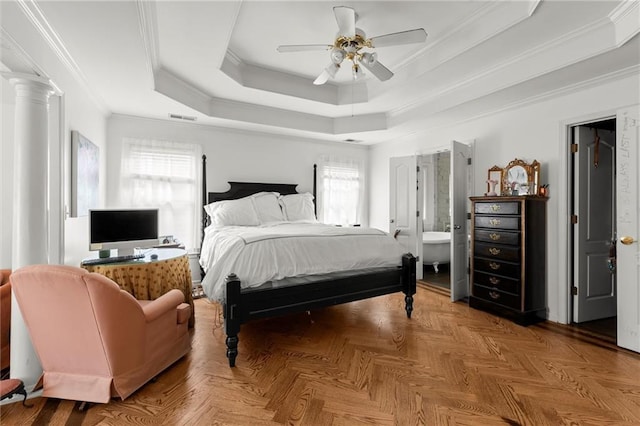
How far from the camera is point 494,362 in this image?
8.25 feet

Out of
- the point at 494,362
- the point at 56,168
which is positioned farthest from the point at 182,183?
the point at 494,362

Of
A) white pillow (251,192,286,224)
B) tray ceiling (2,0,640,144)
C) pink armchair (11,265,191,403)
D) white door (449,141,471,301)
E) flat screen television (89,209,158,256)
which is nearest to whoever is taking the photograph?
pink armchair (11,265,191,403)

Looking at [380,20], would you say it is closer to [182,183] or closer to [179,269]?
A: [179,269]

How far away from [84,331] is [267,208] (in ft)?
9.94

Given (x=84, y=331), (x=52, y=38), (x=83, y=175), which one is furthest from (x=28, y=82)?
Answer: (x=84, y=331)

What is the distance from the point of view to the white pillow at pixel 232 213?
434 centimetres

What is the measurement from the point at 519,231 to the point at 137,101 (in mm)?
4541

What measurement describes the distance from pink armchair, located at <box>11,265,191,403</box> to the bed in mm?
609

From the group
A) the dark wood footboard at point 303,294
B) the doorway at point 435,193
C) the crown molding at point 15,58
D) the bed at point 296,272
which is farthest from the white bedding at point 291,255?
the doorway at point 435,193

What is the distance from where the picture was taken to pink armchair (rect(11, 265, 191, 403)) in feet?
5.82

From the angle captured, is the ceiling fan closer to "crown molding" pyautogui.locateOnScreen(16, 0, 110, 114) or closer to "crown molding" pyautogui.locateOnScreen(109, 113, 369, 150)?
"crown molding" pyautogui.locateOnScreen(16, 0, 110, 114)

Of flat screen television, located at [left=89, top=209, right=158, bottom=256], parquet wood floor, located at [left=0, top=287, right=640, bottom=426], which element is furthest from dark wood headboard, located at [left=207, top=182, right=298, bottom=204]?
parquet wood floor, located at [left=0, top=287, right=640, bottom=426]

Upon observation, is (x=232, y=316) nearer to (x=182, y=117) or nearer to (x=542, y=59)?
(x=182, y=117)

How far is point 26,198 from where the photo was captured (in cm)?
206
